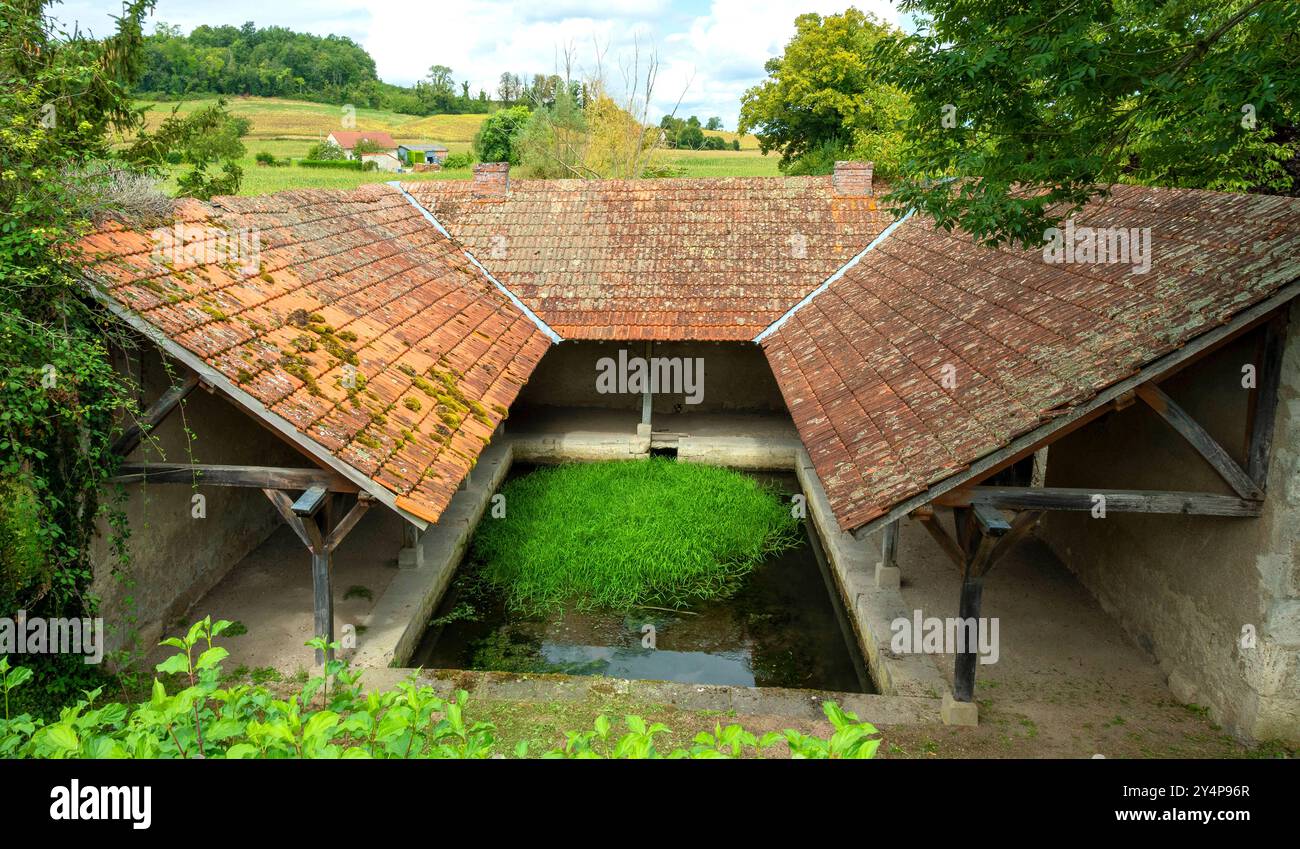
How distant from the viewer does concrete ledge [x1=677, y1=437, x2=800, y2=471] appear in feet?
46.3

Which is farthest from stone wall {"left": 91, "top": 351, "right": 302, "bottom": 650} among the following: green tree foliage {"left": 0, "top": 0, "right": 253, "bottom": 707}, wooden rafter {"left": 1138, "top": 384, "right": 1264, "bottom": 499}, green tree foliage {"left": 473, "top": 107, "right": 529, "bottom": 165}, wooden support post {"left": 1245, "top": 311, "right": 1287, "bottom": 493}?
green tree foliage {"left": 473, "top": 107, "right": 529, "bottom": 165}

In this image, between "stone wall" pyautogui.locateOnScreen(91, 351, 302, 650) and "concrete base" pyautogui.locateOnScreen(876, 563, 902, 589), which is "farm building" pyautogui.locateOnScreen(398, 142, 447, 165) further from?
"concrete base" pyautogui.locateOnScreen(876, 563, 902, 589)

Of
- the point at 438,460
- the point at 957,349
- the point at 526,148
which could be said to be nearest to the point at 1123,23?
the point at 957,349

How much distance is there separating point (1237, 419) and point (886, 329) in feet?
14.5

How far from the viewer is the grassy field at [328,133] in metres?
33.6

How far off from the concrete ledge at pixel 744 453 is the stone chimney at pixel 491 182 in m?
6.12

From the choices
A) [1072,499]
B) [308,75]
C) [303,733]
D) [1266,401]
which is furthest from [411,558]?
[308,75]

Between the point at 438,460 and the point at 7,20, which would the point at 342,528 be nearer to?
the point at 438,460

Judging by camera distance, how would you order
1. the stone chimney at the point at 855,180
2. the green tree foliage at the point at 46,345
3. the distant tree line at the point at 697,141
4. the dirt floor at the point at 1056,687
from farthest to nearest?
the distant tree line at the point at 697,141 → the stone chimney at the point at 855,180 → the dirt floor at the point at 1056,687 → the green tree foliage at the point at 46,345

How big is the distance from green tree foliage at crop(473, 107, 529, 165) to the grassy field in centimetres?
167

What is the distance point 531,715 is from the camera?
6.88 metres

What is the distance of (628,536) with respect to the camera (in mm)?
10930

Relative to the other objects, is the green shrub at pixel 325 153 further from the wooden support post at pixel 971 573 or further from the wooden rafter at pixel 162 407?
the wooden support post at pixel 971 573

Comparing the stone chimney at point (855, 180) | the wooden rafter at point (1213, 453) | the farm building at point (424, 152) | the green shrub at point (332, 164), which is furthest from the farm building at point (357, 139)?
the wooden rafter at point (1213, 453)
